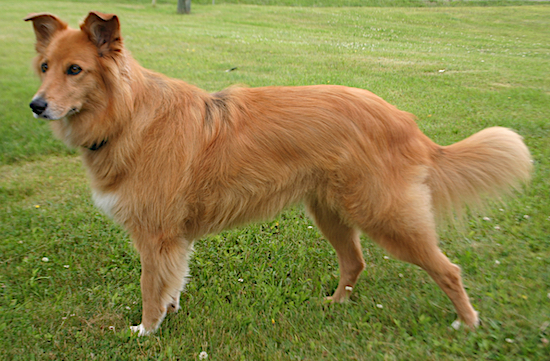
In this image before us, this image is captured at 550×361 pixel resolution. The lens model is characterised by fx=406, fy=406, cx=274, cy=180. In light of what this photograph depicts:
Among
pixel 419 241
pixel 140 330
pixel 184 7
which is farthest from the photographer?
pixel 184 7

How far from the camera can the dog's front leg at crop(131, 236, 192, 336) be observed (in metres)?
3.22

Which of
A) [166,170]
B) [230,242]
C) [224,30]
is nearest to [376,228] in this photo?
[166,170]

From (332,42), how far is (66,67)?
15943 millimetres

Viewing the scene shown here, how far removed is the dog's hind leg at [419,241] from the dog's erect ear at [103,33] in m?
2.36

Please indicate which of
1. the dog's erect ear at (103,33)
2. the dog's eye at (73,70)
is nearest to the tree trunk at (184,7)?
the dog's erect ear at (103,33)

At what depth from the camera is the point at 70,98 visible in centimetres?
295

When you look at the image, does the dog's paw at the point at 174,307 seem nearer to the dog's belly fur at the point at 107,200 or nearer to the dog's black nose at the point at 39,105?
the dog's belly fur at the point at 107,200

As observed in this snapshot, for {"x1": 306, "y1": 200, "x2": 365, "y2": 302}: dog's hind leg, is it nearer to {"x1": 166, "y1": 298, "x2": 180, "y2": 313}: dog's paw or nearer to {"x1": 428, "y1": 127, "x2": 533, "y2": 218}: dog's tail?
{"x1": 428, "y1": 127, "x2": 533, "y2": 218}: dog's tail

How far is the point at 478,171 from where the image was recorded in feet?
10.6

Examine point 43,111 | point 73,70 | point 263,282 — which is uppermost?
point 73,70

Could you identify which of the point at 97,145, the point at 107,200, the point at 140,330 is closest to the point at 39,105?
the point at 97,145

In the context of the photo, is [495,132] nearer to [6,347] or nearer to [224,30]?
[6,347]

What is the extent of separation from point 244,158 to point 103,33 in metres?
1.40

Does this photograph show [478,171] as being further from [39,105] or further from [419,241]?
[39,105]
